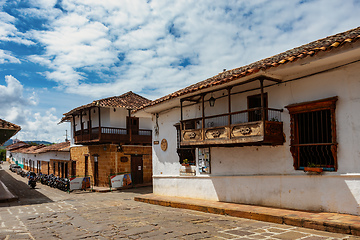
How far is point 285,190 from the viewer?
28.3 ft

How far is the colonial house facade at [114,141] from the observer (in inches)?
797

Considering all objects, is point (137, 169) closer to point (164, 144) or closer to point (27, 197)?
point (27, 197)

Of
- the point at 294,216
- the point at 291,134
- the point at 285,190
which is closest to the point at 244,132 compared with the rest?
the point at 291,134

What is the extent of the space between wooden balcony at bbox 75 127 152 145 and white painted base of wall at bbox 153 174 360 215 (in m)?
8.96

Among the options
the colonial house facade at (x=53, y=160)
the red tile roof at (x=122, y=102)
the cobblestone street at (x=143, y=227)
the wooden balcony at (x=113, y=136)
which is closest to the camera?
the cobblestone street at (x=143, y=227)

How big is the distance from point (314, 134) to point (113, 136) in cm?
1449

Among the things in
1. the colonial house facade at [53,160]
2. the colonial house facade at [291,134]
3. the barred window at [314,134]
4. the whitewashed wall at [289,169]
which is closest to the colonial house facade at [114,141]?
the colonial house facade at [53,160]

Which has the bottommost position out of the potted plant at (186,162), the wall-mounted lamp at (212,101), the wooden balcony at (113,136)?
the potted plant at (186,162)

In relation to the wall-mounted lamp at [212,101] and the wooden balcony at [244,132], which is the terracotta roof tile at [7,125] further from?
the wall-mounted lamp at [212,101]

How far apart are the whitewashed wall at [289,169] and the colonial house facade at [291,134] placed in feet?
0.07

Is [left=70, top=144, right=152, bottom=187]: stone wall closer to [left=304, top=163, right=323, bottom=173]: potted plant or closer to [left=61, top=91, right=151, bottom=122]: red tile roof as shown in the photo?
[left=61, top=91, right=151, bottom=122]: red tile roof

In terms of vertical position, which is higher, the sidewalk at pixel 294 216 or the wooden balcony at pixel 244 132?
the wooden balcony at pixel 244 132

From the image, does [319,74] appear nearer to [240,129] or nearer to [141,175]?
[240,129]

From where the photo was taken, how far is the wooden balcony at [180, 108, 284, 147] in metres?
8.29
